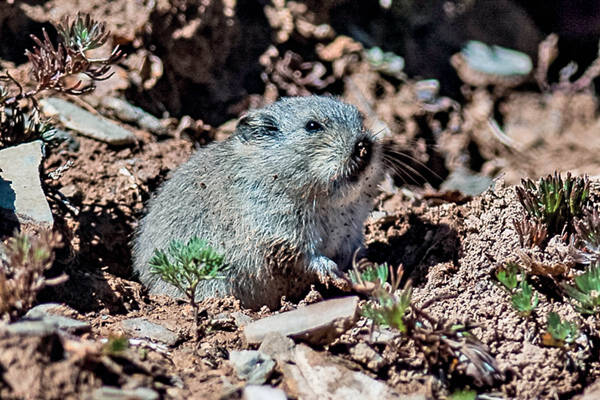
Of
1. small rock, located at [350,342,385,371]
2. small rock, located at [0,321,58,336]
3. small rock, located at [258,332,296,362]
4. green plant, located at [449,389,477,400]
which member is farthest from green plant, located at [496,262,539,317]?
small rock, located at [0,321,58,336]

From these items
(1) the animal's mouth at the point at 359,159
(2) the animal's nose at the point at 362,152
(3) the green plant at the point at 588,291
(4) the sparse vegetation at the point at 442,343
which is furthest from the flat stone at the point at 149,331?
(3) the green plant at the point at 588,291

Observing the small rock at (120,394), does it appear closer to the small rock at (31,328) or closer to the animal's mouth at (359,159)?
the small rock at (31,328)

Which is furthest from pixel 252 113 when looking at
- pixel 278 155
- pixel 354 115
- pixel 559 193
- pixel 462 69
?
pixel 462 69

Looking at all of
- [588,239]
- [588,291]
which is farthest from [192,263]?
[588,239]

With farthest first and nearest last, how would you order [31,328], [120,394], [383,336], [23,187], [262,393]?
1. [23,187]
2. [383,336]
3. [262,393]
4. [31,328]
5. [120,394]

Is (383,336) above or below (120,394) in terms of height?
below

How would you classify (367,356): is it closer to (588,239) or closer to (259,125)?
(588,239)

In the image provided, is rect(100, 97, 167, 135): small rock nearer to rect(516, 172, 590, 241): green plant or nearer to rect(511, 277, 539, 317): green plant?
rect(516, 172, 590, 241): green plant
